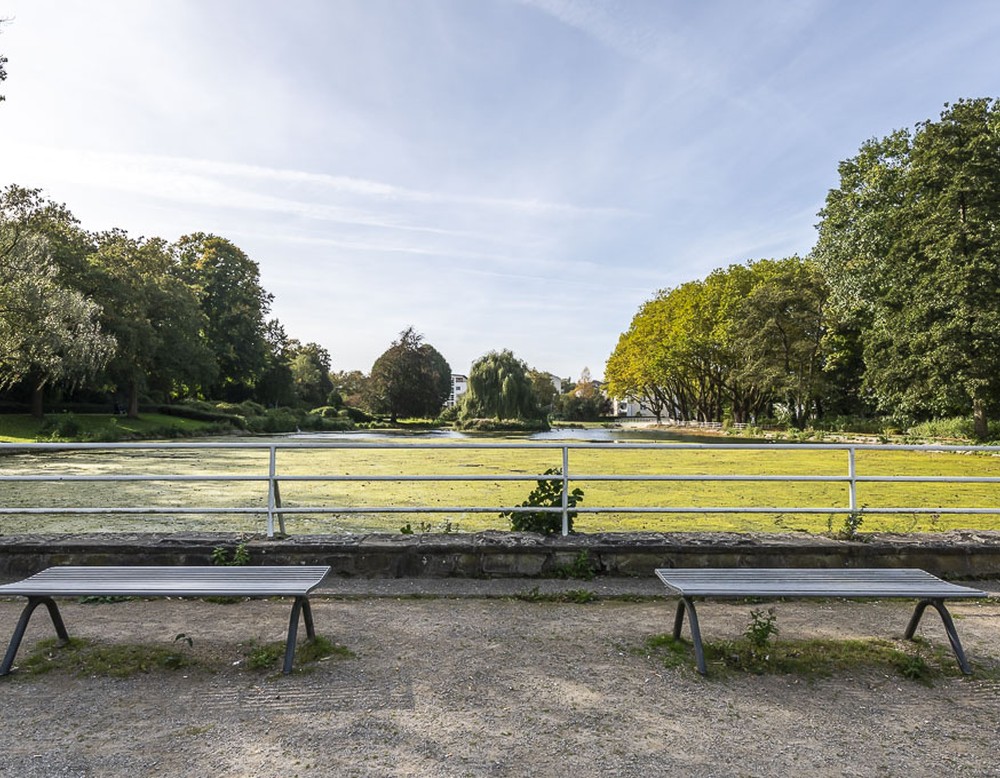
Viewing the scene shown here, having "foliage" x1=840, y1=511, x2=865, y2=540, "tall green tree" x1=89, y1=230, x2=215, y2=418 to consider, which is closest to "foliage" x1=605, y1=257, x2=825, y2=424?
"tall green tree" x1=89, y1=230, x2=215, y2=418

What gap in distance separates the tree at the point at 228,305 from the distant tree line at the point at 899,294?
131ft

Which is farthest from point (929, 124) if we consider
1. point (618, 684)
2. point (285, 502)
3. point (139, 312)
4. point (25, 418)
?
point (25, 418)

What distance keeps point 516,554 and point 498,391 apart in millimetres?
41788

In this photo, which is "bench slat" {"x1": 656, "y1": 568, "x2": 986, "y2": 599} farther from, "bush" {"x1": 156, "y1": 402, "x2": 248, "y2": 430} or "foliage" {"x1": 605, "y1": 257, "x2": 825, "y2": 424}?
"bush" {"x1": 156, "y1": 402, "x2": 248, "y2": 430}

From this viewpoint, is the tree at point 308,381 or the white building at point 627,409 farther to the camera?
the white building at point 627,409

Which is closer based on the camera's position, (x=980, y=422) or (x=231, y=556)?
(x=231, y=556)

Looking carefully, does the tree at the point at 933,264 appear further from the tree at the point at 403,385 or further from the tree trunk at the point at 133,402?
the tree at the point at 403,385

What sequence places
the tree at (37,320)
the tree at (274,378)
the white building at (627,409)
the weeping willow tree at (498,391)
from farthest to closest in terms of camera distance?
1. the white building at (627,409)
2. the tree at (274,378)
3. the weeping willow tree at (498,391)
4. the tree at (37,320)

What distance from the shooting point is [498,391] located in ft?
154

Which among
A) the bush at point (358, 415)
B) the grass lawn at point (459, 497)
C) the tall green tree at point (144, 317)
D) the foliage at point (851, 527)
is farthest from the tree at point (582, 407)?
the foliage at point (851, 527)

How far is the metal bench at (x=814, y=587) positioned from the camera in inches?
127

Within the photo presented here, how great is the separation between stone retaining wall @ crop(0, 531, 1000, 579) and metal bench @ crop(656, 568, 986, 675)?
50.4 inches

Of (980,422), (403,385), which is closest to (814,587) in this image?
(980,422)

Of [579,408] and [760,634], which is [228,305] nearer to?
[760,634]
